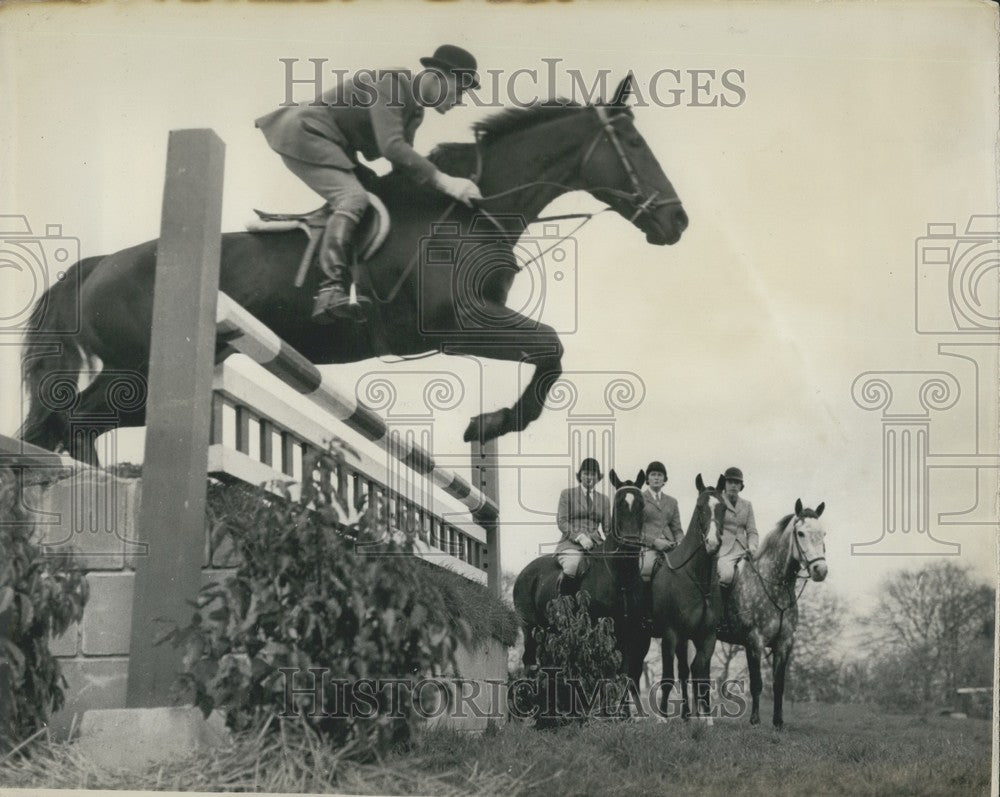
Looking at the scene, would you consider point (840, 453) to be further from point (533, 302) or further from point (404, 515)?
point (404, 515)

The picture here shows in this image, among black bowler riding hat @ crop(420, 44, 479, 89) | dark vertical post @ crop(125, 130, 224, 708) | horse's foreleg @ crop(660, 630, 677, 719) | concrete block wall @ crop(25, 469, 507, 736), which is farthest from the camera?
horse's foreleg @ crop(660, 630, 677, 719)

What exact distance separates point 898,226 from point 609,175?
126 centimetres

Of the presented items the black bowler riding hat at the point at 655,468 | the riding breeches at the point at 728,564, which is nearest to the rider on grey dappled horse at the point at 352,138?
the black bowler riding hat at the point at 655,468

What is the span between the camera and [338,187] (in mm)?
6094

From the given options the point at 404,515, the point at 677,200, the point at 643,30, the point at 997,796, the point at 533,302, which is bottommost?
the point at 997,796

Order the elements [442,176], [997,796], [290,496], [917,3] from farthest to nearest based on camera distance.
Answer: [442,176]
[917,3]
[997,796]
[290,496]

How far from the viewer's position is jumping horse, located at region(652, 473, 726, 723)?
6.00 m

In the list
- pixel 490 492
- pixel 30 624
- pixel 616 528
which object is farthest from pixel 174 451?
pixel 616 528

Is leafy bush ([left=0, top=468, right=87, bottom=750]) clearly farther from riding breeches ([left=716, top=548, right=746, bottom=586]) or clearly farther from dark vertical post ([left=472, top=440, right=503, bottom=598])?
riding breeches ([left=716, top=548, right=746, bottom=586])

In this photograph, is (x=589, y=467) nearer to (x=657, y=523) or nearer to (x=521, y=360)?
(x=657, y=523)

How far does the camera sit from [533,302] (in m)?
6.04

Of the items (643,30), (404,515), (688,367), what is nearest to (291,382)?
(404,515)

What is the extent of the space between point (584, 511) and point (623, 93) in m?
1.81

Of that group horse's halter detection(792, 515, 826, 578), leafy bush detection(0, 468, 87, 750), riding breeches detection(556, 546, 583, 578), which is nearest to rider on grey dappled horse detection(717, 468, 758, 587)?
horse's halter detection(792, 515, 826, 578)
